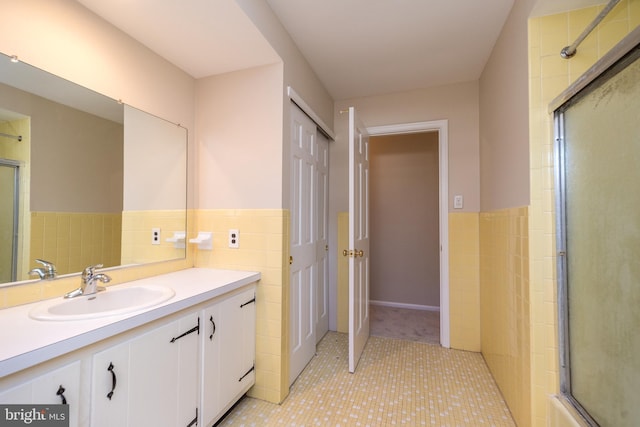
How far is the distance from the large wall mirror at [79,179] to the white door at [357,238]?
3.87 ft

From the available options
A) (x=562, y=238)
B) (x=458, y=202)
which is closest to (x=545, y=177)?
(x=562, y=238)

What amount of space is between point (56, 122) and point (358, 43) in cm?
179

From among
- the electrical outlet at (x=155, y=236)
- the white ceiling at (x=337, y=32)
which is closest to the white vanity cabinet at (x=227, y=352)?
the electrical outlet at (x=155, y=236)

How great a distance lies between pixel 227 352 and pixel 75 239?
3.06 feet

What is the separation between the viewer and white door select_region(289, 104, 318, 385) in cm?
188

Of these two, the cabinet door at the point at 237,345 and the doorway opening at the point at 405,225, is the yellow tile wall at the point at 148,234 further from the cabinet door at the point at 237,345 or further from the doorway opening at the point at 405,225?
the doorway opening at the point at 405,225

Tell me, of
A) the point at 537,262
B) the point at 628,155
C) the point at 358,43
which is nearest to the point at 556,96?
the point at 628,155

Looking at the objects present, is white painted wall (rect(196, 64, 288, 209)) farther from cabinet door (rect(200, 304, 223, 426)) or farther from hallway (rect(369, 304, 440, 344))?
hallway (rect(369, 304, 440, 344))

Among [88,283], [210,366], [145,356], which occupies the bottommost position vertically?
[210,366]

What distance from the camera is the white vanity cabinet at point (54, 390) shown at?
2.30 feet

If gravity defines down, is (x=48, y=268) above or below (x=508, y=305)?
above

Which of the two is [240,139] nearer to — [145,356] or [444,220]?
[145,356]

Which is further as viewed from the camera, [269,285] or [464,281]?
[464,281]

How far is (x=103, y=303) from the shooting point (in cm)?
125
